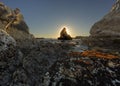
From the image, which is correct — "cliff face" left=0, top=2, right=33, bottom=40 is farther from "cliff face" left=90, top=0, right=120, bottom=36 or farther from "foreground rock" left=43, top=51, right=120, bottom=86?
"foreground rock" left=43, top=51, right=120, bottom=86

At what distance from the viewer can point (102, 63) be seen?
546 inches

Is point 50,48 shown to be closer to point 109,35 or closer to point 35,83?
point 35,83

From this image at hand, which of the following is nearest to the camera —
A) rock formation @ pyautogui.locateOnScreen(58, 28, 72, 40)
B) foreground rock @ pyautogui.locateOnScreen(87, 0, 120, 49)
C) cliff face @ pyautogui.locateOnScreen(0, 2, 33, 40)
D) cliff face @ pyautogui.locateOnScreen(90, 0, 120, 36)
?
foreground rock @ pyautogui.locateOnScreen(87, 0, 120, 49)

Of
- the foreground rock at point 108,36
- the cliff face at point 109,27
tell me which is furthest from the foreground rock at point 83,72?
the cliff face at point 109,27

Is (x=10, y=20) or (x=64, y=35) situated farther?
Result: (x=10, y=20)

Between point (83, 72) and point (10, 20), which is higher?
point (10, 20)

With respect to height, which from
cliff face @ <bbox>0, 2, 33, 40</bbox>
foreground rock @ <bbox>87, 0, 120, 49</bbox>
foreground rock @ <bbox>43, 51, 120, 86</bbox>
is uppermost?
cliff face @ <bbox>0, 2, 33, 40</bbox>

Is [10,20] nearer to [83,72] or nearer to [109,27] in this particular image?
[109,27]

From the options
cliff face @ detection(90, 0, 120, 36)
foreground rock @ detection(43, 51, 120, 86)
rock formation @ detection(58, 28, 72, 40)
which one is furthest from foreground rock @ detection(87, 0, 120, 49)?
foreground rock @ detection(43, 51, 120, 86)

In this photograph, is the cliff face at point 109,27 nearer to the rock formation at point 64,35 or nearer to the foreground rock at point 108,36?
the foreground rock at point 108,36

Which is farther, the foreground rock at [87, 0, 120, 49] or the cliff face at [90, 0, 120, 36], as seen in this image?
the cliff face at [90, 0, 120, 36]

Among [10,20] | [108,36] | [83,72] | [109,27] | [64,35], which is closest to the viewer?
[83,72]

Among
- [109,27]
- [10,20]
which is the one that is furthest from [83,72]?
[10,20]

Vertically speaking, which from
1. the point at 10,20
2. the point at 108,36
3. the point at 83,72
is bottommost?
the point at 83,72
